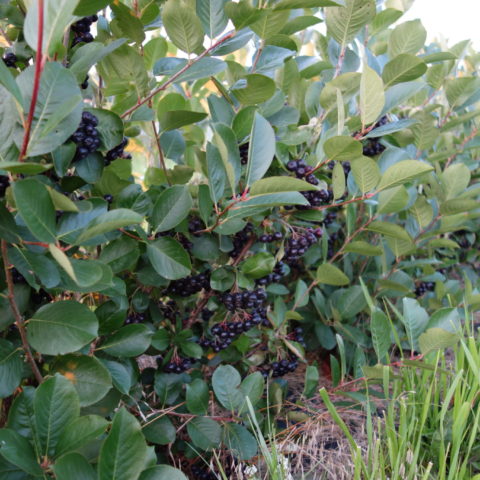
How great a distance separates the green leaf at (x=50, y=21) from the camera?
667mm

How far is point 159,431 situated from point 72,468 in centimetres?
52

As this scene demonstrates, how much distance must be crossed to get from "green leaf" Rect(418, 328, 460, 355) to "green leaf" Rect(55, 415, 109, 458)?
846 mm

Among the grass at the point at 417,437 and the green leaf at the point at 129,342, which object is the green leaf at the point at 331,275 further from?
the green leaf at the point at 129,342

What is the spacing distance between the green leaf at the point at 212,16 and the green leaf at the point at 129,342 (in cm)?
67

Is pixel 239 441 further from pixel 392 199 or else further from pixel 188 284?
pixel 392 199

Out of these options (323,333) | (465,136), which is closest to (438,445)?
(323,333)

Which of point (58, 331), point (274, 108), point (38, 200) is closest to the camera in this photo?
point (38, 200)

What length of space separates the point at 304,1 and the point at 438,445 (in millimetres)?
1135

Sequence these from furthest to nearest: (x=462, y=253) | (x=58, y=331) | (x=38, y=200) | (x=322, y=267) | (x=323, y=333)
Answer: (x=462, y=253)
(x=323, y=333)
(x=322, y=267)
(x=58, y=331)
(x=38, y=200)

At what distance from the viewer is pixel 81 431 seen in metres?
0.84

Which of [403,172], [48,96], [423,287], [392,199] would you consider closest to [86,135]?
[48,96]

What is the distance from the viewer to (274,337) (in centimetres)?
158

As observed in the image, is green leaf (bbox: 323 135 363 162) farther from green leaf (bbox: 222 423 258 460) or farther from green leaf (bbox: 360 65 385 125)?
green leaf (bbox: 222 423 258 460)

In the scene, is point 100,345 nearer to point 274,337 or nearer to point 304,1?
point 274,337
